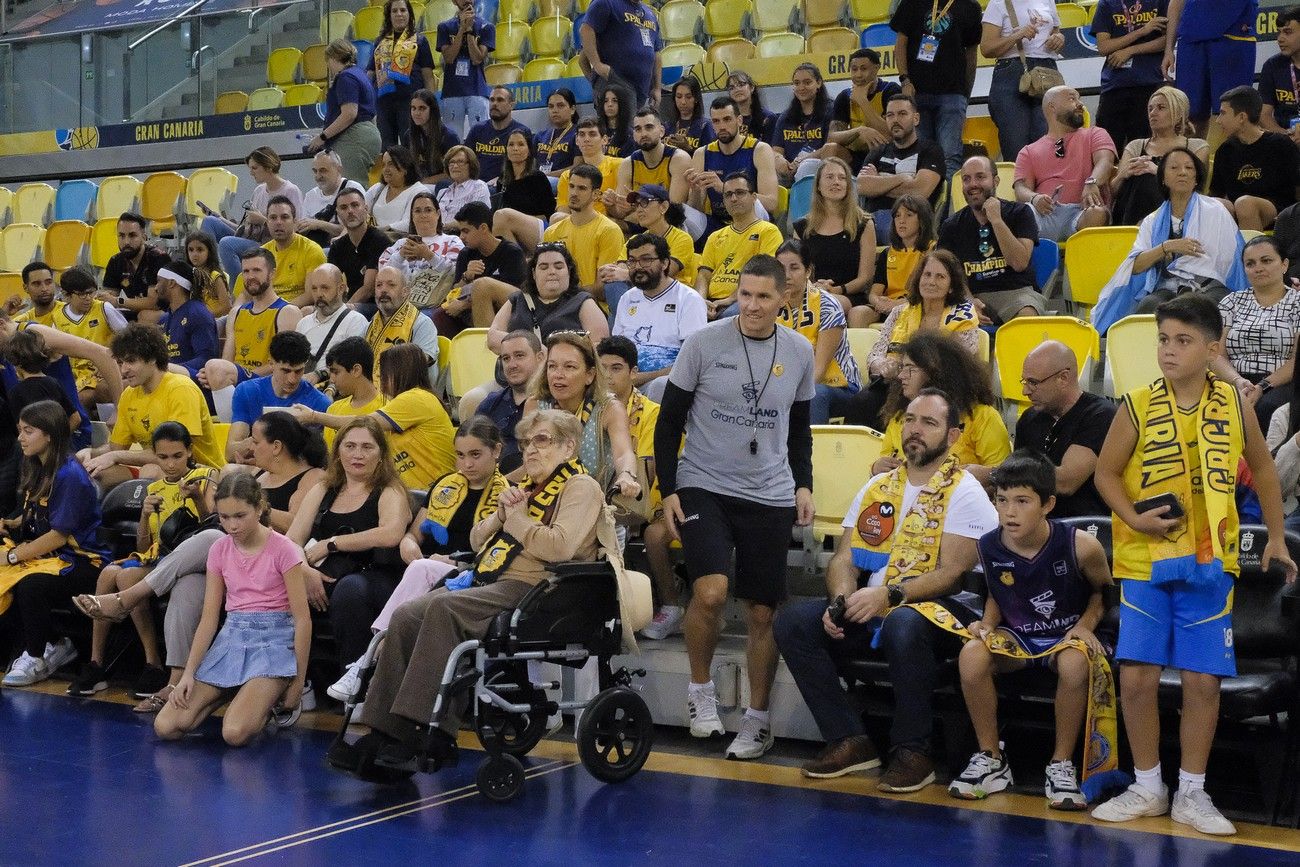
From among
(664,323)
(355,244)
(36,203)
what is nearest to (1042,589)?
(664,323)

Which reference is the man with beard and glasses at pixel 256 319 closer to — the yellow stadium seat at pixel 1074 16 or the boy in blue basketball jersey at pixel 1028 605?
the boy in blue basketball jersey at pixel 1028 605

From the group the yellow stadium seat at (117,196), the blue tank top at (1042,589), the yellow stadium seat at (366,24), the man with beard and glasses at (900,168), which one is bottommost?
the blue tank top at (1042,589)

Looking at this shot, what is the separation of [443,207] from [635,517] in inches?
193

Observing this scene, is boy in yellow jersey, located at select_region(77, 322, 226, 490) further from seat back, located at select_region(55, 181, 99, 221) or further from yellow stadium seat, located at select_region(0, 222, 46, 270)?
seat back, located at select_region(55, 181, 99, 221)


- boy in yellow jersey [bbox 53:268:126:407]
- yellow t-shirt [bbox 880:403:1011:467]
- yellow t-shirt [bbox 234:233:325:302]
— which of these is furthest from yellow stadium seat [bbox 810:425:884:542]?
boy in yellow jersey [bbox 53:268:126:407]

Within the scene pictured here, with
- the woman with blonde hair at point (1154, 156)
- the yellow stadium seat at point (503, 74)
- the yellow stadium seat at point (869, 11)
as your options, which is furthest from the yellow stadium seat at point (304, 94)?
the woman with blonde hair at point (1154, 156)

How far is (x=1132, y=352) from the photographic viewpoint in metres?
6.48

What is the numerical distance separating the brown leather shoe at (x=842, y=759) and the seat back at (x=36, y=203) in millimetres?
11883

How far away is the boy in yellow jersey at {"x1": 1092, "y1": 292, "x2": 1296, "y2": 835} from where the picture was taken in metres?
4.48

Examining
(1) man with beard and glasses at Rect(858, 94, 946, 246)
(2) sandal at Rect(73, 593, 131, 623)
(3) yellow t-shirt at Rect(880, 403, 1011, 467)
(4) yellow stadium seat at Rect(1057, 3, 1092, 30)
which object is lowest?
(2) sandal at Rect(73, 593, 131, 623)

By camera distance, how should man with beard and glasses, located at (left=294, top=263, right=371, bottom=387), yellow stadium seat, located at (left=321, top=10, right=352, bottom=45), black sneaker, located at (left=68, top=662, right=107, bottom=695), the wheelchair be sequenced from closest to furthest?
1. the wheelchair
2. black sneaker, located at (left=68, top=662, right=107, bottom=695)
3. man with beard and glasses, located at (left=294, top=263, right=371, bottom=387)
4. yellow stadium seat, located at (left=321, top=10, right=352, bottom=45)

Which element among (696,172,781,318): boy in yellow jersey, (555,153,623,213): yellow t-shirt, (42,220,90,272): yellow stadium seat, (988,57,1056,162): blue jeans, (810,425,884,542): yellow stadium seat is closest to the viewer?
(810,425,884,542): yellow stadium seat

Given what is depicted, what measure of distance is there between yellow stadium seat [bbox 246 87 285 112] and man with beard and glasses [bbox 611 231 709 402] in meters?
8.27

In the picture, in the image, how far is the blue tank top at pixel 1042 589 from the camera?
4.86 metres
